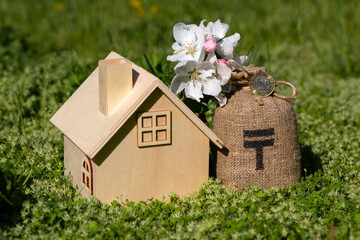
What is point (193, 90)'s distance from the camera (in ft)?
12.1

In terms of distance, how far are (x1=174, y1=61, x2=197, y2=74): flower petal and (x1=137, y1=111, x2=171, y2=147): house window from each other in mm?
310

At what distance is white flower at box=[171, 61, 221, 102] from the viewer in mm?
3645

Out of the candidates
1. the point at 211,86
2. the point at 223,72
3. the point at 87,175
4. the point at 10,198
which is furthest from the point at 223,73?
the point at 10,198

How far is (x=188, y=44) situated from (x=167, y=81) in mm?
962

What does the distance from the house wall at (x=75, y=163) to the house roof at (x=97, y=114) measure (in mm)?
178

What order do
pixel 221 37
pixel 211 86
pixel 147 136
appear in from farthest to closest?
pixel 221 37, pixel 211 86, pixel 147 136

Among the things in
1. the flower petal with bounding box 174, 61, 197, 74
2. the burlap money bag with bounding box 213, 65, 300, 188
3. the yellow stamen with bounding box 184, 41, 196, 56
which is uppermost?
the yellow stamen with bounding box 184, 41, 196, 56

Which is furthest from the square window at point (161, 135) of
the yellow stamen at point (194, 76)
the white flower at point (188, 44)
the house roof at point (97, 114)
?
the white flower at point (188, 44)

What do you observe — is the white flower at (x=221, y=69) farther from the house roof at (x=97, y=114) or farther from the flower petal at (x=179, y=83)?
the house roof at (x=97, y=114)

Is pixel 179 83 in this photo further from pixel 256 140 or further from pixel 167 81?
pixel 167 81

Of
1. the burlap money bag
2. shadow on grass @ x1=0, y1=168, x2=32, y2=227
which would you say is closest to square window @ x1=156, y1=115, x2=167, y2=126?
the burlap money bag

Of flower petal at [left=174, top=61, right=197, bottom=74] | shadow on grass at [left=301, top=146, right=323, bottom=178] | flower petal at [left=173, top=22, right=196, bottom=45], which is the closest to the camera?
flower petal at [left=174, top=61, right=197, bottom=74]

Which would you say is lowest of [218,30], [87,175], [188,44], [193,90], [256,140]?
[87,175]

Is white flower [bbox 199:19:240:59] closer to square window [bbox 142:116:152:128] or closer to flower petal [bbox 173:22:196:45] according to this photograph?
flower petal [bbox 173:22:196:45]
